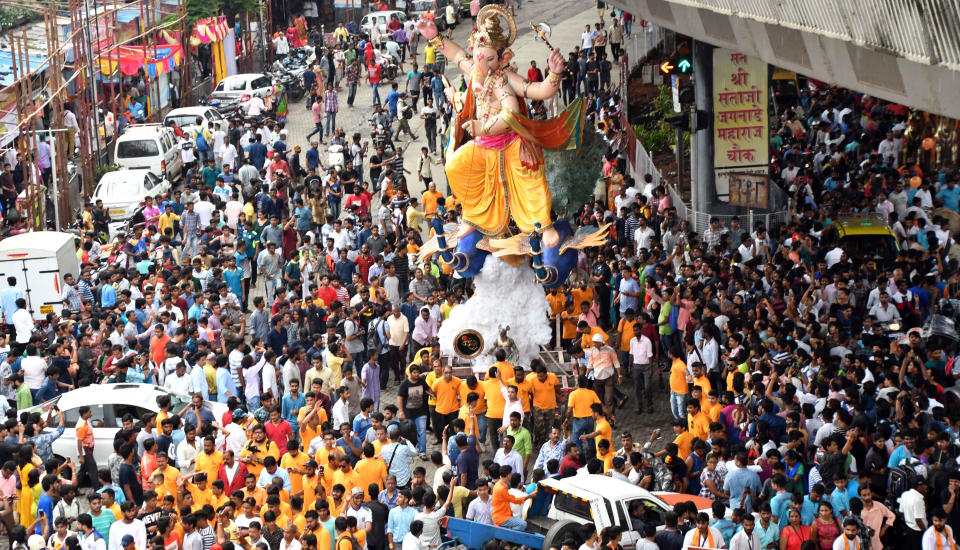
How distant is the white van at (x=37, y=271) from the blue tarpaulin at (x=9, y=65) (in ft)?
20.5

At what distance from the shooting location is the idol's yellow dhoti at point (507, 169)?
20219 millimetres

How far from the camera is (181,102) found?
4234cm

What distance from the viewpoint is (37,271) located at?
82.6 ft

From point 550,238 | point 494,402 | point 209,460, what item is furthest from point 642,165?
point 209,460

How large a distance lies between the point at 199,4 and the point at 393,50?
583 cm

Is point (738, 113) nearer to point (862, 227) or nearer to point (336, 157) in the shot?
point (862, 227)

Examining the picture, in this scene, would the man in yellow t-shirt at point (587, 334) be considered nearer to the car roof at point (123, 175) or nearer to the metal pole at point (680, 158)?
the metal pole at point (680, 158)

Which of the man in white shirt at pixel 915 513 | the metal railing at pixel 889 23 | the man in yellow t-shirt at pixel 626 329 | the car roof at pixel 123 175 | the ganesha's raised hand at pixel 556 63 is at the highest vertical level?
the metal railing at pixel 889 23

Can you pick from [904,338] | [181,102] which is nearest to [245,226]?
[904,338]

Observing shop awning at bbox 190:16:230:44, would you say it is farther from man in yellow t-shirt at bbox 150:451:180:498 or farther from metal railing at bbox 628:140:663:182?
man in yellow t-shirt at bbox 150:451:180:498

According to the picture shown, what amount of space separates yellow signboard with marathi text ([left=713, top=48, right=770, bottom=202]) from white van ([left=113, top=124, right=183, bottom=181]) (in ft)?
42.0

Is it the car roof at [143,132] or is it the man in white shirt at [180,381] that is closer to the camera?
the man in white shirt at [180,381]

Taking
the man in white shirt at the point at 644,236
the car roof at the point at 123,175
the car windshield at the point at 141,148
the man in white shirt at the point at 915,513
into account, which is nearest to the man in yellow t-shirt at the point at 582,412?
the man in white shirt at the point at 915,513

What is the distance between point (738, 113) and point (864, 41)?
10.2 metres
